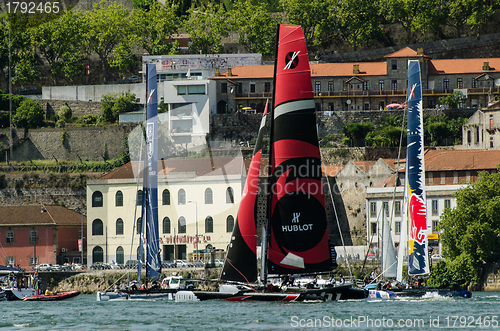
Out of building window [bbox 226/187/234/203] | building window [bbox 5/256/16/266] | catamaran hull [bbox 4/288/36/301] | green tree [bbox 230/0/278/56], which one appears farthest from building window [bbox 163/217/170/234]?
green tree [bbox 230/0/278/56]

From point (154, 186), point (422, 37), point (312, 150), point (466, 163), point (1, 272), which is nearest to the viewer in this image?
point (312, 150)

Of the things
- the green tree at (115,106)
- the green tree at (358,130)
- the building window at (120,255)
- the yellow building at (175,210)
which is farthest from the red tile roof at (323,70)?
the building window at (120,255)

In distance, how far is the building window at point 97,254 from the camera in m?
84.8

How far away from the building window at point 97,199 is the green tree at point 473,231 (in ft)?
108

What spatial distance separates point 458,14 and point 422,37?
6537 millimetres

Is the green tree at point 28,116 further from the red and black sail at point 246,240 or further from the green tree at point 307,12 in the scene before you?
the red and black sail at point 246,240

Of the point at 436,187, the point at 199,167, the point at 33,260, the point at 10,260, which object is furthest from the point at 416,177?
the point at 10,260

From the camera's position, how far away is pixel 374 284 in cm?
5738

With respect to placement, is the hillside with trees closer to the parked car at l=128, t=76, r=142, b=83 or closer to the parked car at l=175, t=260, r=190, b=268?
the parked car at l=128, t=76, r=142, b=83

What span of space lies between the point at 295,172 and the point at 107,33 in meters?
79.8

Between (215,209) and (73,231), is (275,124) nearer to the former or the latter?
(215,209)

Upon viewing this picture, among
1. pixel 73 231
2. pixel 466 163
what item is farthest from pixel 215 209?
pixel 466 163

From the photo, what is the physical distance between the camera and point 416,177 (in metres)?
51.2

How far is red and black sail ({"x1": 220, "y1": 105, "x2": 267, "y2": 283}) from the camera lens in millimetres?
42625
